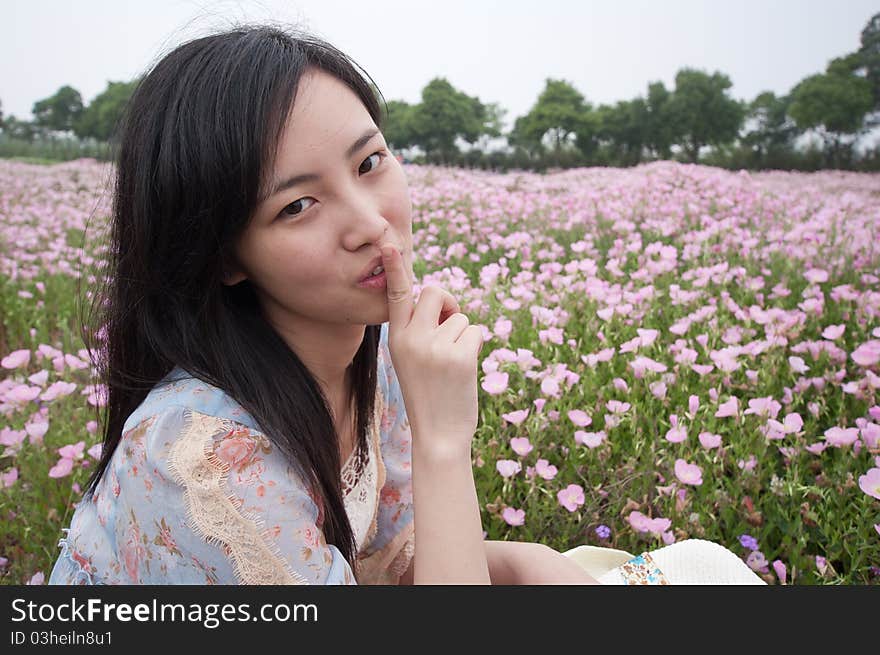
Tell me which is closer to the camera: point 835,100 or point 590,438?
point 590,438

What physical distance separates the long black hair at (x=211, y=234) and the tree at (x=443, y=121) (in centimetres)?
567

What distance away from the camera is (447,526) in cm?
99

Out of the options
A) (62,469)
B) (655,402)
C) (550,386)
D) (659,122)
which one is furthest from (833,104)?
(62,469)

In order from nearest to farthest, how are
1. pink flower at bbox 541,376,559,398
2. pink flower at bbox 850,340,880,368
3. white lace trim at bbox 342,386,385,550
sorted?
1. white lace trim at bbox 342,386,385,550
2. pink flower at bbox 541,376,559,398
3. pink flower at bbox 850,340,880,368

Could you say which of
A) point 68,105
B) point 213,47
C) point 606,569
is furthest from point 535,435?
point 68,105

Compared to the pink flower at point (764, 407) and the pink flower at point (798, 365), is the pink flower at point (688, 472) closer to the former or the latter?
the pink flower at point (764, 407)

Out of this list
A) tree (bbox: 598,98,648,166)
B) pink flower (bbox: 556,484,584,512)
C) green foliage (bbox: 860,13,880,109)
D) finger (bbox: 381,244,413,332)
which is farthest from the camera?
tree (bbox: 598,98,648,166)

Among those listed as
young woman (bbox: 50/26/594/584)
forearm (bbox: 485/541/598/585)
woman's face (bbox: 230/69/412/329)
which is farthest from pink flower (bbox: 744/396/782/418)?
woman's face (bbox: 230/69/412/329)

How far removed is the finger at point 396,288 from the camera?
39.6 inches

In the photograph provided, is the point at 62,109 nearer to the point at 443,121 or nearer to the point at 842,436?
the point at 443,121

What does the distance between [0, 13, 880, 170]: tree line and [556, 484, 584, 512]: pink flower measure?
337 cm

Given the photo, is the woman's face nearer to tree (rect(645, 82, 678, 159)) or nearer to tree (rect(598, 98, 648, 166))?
tree (rect(645, 82, 678, 159))

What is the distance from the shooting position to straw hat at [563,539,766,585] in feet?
4.54

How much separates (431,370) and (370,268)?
164 millimetres
